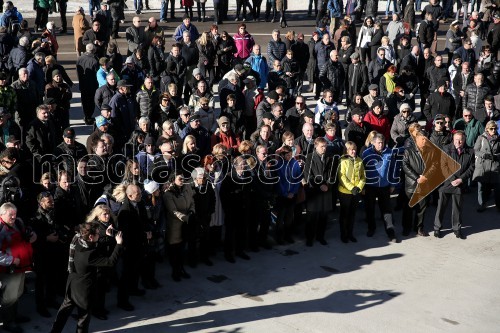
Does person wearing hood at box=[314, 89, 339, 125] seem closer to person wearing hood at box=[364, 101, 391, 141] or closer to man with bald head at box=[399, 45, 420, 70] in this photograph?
person wearing hood at box=[364, 101, 391, 141]

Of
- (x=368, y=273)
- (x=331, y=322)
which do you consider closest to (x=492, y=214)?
(x=368, y=273)

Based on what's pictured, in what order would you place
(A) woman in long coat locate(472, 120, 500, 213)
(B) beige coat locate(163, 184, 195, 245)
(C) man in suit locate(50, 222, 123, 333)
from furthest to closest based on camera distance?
(A) woman in long coat locate(472, 120, 500, 213)
(B) beige coat locate(163, 184, 195, 245)
(C) man in suit locate(50, 222, 123, 333)

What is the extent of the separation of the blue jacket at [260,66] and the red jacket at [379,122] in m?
3.80

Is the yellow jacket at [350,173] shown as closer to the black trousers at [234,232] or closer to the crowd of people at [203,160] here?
the crowd of people at [203,160]

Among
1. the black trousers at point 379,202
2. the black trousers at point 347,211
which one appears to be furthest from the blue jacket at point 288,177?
the black trousers at point 379,202

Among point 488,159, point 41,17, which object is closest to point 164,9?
point 41,17

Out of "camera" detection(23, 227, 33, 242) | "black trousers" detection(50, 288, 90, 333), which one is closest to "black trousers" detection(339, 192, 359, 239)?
"black trousers" detection(50, 288, 90, 333)

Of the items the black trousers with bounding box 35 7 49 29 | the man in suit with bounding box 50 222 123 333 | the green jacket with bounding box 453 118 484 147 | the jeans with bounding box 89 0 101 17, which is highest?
the jeans with bounding box 89 0 101 17

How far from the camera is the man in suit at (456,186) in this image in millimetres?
12688

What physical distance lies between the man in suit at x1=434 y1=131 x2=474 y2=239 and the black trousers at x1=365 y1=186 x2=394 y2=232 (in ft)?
2.52

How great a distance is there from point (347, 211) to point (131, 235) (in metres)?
3.72

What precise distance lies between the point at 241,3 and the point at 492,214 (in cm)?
1585

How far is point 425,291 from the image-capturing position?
11.0m

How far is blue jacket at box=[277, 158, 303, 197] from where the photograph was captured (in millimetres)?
11898
